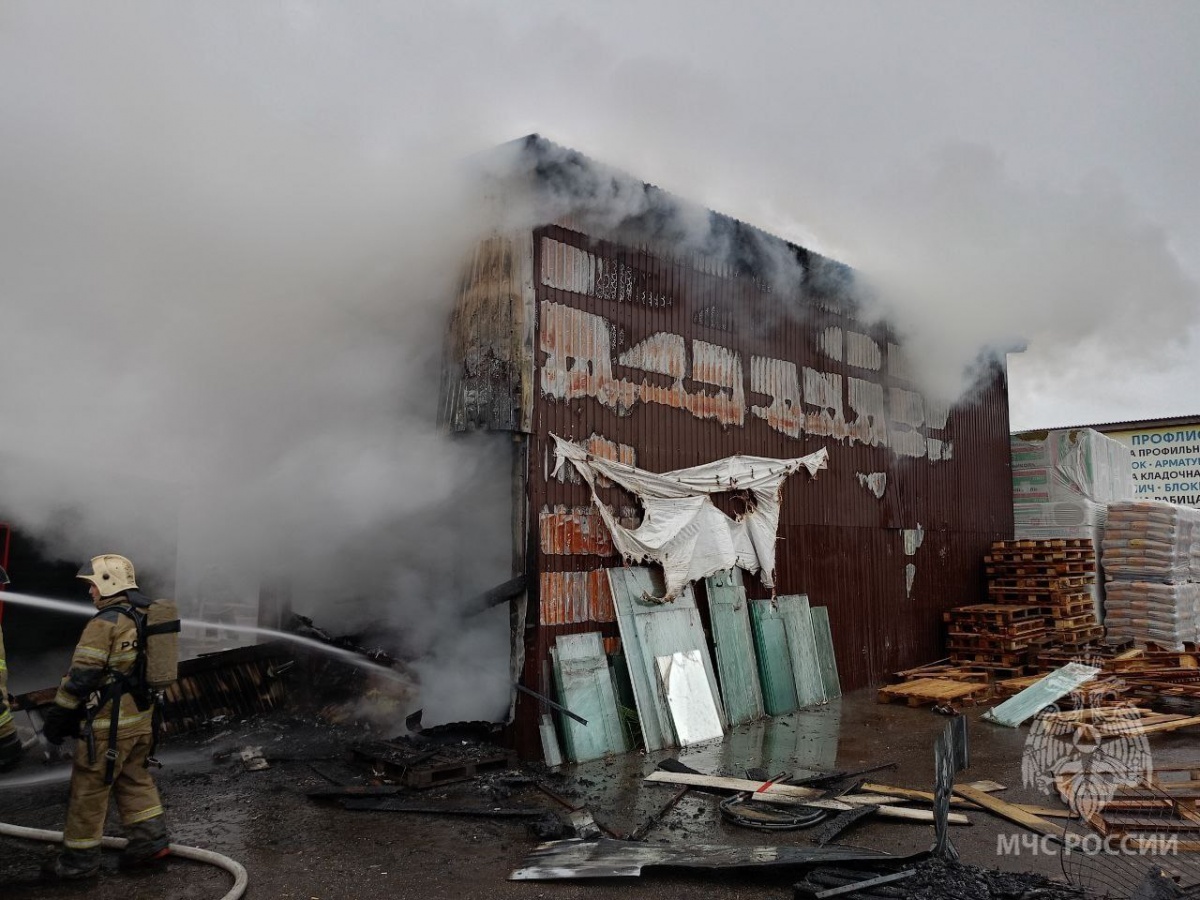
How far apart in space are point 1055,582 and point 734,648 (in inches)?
262

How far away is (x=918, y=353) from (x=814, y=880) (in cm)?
983

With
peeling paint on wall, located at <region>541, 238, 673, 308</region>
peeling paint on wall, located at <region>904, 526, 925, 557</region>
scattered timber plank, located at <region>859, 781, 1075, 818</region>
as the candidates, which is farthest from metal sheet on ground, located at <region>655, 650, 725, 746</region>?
peeling paint on wall, located at <region>904, 526, 925, 557</region>

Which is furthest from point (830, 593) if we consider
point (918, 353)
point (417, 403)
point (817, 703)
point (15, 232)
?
point (15, 232)

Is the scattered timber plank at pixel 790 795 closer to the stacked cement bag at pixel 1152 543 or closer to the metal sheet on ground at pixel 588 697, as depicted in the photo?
the metal sheet on ground at pixel 588 697

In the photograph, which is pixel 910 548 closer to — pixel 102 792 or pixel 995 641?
pixel 995 641

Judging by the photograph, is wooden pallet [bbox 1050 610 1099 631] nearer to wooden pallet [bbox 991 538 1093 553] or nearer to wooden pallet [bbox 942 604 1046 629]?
wooden pallet [bbox 942 604 1046 629]

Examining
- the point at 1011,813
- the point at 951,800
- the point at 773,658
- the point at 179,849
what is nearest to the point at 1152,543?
the point at 773,658

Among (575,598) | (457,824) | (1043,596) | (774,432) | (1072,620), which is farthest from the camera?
(1043,596)

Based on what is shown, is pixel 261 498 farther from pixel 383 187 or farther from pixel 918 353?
pixel 918 353

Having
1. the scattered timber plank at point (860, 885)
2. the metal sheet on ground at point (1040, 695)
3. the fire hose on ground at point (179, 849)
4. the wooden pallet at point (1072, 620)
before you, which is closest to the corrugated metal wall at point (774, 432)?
the wooden pallet at point (1072, 620)

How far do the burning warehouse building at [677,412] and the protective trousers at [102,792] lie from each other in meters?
3.36

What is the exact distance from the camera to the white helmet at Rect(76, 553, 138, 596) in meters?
4.95

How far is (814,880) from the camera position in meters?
4.50

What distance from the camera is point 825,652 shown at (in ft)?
34.8
